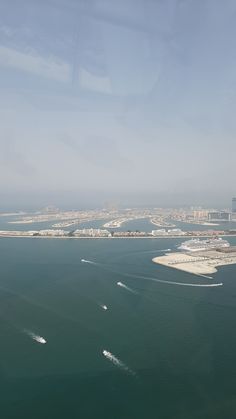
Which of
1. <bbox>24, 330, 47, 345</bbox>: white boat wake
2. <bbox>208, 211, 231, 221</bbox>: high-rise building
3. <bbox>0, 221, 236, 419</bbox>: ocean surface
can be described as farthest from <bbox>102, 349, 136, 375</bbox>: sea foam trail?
<bbox>208, 211, 231, 221</bbox>: high-rise building

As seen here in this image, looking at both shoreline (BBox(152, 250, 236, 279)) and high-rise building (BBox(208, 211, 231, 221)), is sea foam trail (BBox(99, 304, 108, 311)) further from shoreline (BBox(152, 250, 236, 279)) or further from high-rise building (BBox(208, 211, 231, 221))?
high-rise building (BBox(208, 211, 231, 221))

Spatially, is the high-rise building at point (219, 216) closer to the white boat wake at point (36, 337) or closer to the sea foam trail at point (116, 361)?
the white boat wake at point (36, 337)

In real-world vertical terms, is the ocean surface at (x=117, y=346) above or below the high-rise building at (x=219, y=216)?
below

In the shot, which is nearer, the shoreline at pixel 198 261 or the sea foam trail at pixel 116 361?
the sea foam trail at pixel 116 361

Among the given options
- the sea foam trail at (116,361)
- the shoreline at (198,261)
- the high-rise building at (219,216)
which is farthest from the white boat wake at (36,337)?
the high-rise building at (219,216)

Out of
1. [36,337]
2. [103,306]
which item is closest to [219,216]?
[103,306]

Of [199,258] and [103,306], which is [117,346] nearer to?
[103,306]

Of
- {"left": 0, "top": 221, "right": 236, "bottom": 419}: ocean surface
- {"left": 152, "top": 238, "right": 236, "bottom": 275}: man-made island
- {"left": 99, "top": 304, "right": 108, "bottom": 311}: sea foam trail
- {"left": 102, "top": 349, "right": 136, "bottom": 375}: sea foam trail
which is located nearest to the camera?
{"left": 0, "top": 221, "right": 236, "bottom": 419}: ocean surface
